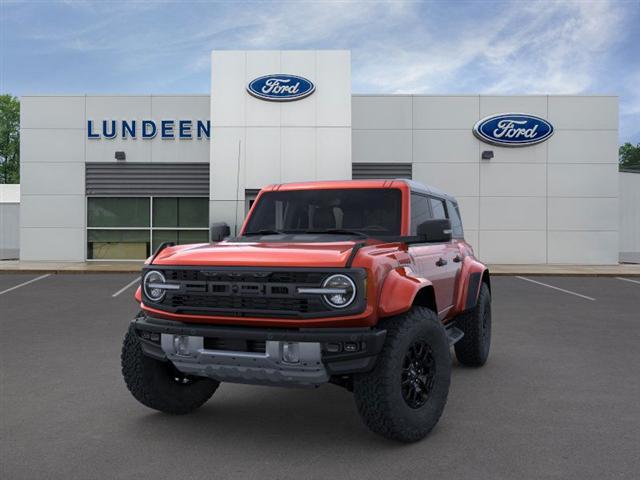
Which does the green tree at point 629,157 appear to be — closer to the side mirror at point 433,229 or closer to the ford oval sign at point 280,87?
the ford oval sign at point 280,87

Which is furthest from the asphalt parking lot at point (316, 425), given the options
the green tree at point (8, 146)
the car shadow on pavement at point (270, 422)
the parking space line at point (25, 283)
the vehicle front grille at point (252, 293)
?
the green tree at point (8, 146)

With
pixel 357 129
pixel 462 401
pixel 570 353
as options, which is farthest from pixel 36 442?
pixel 357 129

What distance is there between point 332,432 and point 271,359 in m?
0.97

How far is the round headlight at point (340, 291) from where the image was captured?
3580 mm

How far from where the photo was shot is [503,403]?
4.89m

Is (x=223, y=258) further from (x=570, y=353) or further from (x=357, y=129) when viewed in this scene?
(x=357, y=129)

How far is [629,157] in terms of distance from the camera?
278 feet

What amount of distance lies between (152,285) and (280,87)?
15.4 metres

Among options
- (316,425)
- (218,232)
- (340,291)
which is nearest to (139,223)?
(218,232)

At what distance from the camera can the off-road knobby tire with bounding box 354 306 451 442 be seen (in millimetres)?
3660

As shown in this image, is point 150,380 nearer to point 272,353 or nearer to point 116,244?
point 272,353

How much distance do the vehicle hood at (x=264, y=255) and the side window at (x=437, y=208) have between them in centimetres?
178

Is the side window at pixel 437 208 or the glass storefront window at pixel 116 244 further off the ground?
the side window at pixel 437 208

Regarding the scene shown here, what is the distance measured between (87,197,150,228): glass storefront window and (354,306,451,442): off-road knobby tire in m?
18.8
